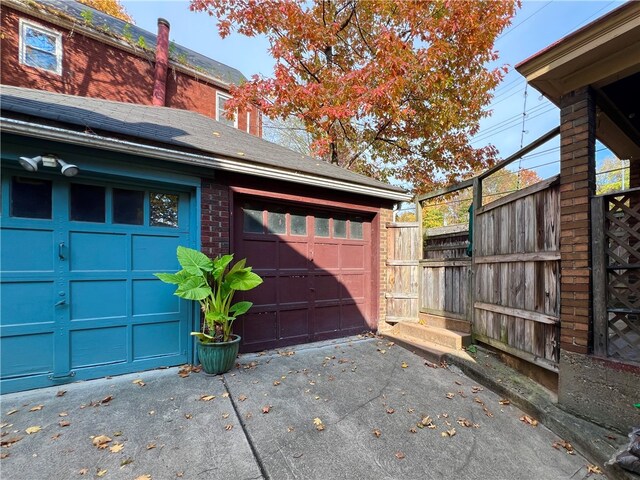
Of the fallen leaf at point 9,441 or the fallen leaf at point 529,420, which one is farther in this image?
the fallen leaf at point 529,420

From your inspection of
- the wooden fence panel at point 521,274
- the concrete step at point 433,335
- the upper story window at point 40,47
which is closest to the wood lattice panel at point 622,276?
the wooden fence panel at point 521,274

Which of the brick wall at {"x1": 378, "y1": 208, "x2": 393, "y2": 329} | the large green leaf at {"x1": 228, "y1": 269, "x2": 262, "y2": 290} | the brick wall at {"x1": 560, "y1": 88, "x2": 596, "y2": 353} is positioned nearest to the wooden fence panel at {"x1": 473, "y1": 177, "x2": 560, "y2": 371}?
the brick wall at {"x1": 560, "y1": 88, "x2": 596, "y2": 353}

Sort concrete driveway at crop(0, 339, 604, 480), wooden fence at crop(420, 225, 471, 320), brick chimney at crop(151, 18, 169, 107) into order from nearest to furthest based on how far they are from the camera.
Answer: concrete driveway at crop(0, 339, 604, 480) → wooden fence at crop(420, 225, 471, 320) → brick chimney at crop(151, 18, 169, 107)

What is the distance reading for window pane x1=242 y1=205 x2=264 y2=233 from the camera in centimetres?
436

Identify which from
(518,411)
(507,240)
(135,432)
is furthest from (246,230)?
(518,411)

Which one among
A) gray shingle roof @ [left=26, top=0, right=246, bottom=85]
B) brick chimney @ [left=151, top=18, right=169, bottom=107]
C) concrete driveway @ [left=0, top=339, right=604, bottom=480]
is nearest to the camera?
concrete driveway @ [left=0, top=339, right=604, bottom=480]

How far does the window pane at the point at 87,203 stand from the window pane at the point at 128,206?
14cm

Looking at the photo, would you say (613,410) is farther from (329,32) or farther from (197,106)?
(197,106)

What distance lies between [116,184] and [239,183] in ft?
4.81

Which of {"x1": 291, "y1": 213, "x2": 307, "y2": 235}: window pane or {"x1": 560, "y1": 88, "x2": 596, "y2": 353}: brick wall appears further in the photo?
{"x1": 291, "y1": 213, "x2": 307, "y2": 235}: window pane

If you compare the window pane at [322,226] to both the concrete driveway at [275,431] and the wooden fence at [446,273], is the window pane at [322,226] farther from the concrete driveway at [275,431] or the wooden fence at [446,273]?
the concrete driveway at [275,431]

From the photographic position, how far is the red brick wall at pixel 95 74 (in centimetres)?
690

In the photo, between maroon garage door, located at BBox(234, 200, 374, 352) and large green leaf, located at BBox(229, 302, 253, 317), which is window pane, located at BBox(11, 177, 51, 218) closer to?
maroon garage door, located at BBox(234, 200, 374, 352)

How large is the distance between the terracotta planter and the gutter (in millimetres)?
2235
